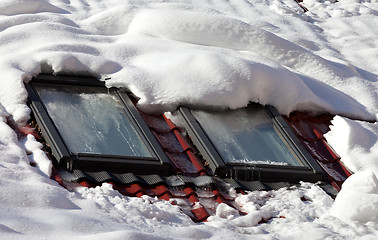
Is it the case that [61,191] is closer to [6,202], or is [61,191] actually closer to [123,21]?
[6,202]

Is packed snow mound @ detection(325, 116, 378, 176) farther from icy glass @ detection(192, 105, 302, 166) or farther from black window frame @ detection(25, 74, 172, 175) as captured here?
black window frame @ detection(25, 74, 172, 175)

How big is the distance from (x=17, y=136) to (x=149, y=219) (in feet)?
3.26

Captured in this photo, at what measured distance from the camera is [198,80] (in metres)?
5.22

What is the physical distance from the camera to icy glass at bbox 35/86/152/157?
15.0 ft

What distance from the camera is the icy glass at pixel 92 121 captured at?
4559mm

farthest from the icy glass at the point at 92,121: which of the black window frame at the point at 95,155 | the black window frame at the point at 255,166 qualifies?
the black window frame at the point at 255,166

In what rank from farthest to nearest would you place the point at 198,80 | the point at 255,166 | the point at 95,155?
the point at 198,80 → the point at 255,166 → the point at 95,155

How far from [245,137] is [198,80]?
1.57 feet

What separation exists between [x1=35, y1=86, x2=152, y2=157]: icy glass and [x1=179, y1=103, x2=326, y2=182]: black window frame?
1.10 ft

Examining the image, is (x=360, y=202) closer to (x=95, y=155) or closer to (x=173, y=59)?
(x=95, y=155)

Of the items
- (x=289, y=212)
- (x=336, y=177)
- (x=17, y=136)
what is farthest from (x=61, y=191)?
(x=336, y=177)

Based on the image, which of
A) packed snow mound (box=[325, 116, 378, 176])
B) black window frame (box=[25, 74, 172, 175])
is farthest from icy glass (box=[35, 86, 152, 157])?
packed snow mound (box=[325, 116, 378, 176])

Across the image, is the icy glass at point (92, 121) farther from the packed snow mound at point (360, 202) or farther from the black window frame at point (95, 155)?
the packed snow mound at point (360, 202)

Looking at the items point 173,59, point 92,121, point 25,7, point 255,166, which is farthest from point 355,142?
point 25,7
